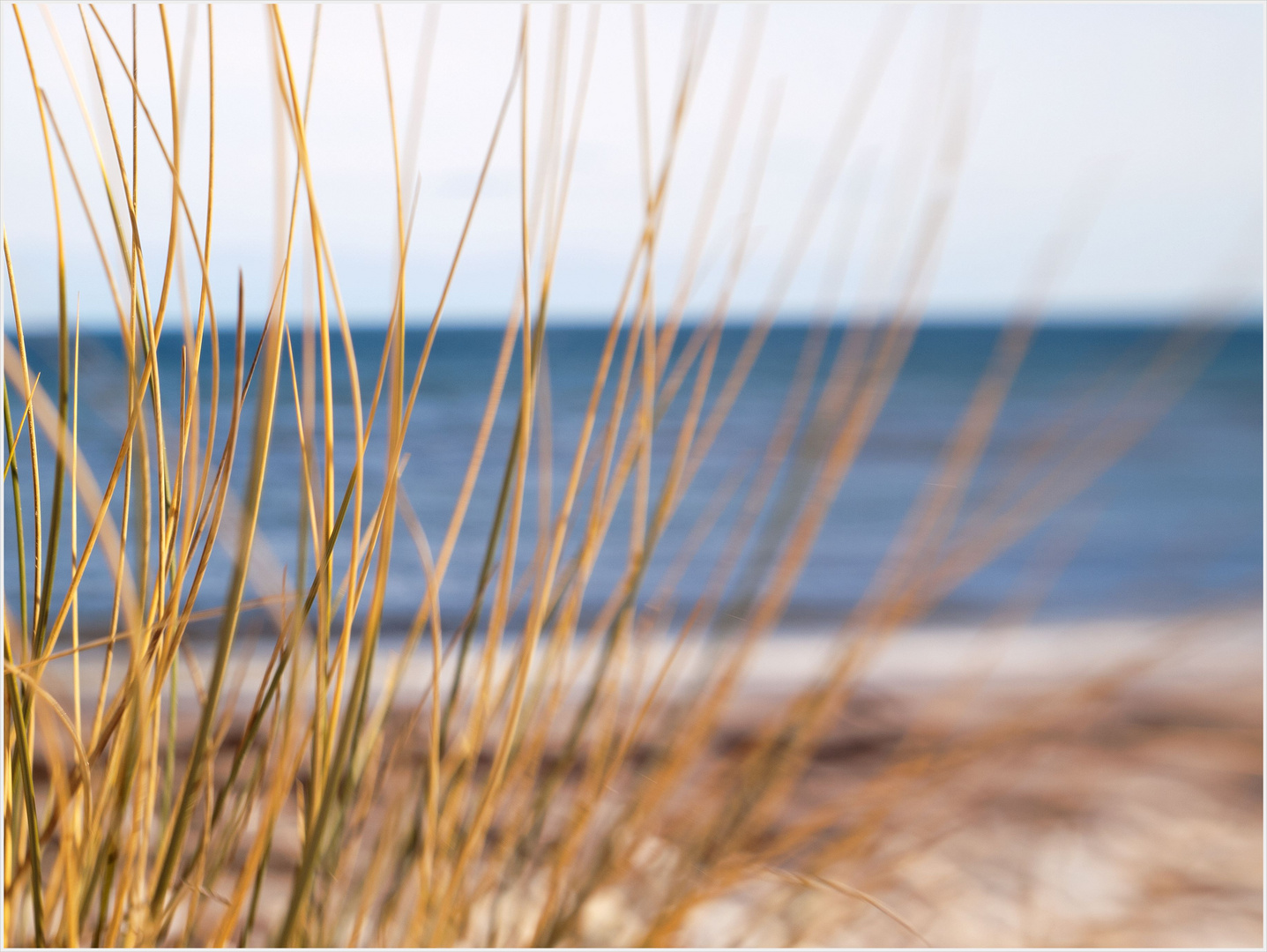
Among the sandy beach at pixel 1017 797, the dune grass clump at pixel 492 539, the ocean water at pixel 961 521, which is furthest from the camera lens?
the ocean water at pixel 961 521

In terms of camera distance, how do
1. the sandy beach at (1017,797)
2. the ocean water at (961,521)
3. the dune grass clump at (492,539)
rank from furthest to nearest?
the ocean water at (961,521) → the sandy beach at (1017,797) → the dune grass clump at (492,539)

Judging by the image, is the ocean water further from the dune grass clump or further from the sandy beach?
the dune grass clump

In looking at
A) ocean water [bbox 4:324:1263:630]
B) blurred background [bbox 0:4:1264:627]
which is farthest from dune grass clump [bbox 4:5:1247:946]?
ocean water [bbox 4:324:1263:630]

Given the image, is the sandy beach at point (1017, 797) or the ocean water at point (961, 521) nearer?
the sandy beach at point (1017, 797)

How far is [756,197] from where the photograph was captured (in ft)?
1.30

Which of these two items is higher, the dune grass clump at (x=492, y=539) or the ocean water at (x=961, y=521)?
the ocean water at (x=961, y=521)

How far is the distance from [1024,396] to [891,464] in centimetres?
144

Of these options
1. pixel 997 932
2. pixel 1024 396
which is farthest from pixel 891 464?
pixel 997 932

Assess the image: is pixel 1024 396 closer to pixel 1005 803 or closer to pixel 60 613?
pixel 1005 803

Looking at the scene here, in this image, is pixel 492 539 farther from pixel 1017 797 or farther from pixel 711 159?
pixel 1017 797

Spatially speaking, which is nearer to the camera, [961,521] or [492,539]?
[492,539]

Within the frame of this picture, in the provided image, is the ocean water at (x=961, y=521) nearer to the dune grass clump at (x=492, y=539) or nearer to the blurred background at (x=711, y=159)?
the blurred background at (x=711, y=159)

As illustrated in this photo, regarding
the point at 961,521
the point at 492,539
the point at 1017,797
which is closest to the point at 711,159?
the point at 492,539

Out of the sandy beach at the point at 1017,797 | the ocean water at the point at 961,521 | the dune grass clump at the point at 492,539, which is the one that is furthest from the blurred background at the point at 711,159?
the ocean water at the point at 961,521
